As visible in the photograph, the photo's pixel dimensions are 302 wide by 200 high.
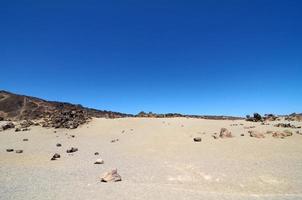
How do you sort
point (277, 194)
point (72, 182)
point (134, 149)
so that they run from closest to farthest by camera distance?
1. point (277, 194)
2. point (72, 182)
3. point (134, 149)

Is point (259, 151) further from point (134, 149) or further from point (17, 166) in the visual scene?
point (17, 166)

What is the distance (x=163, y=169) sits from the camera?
24.7 feet

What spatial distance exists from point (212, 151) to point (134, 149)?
9.85 ft

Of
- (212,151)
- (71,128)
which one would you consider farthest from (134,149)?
(71,128)

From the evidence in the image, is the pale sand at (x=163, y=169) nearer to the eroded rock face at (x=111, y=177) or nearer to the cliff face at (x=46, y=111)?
the eroded rock face at (x=111, y=177)

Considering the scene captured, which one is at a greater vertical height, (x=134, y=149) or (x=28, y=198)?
(x=134, y=149)

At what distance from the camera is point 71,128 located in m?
17.5

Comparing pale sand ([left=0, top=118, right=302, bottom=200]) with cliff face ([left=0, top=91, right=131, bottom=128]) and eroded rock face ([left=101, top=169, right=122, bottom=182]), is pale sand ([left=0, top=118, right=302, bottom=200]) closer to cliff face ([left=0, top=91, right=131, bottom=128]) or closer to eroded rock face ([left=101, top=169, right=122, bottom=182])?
eroded rock face ([left=101, top=169, right=122, bottom=182])

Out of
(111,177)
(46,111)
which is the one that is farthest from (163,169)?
(46,111)

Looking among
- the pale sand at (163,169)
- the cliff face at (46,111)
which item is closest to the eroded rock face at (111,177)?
the pale sand at (163,169)

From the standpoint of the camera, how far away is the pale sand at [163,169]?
18.5 feet

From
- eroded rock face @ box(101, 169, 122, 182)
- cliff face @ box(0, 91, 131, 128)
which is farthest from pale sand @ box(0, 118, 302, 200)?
cliff face @ box(0, 91, 131, 128)

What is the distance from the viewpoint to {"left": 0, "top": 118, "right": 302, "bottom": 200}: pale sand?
18.5 ft

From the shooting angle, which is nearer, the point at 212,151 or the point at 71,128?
the point at 212,151
